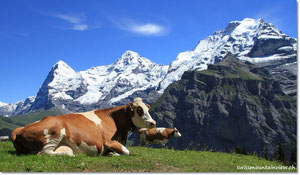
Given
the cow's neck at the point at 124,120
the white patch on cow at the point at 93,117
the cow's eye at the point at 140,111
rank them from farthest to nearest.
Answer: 1. the cow's neck at the point at 124,120
2. the cow's eye at the point at 140,111
3. the white patch on cow at the point at 93,117

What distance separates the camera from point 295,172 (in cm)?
1396

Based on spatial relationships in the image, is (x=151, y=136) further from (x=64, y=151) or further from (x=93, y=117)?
(x=64, y=151)

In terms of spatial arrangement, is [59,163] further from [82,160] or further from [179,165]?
[179,165]

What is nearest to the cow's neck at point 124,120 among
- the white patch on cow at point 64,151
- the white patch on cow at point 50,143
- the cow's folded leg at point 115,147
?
the cow's folded leg at point 115,147

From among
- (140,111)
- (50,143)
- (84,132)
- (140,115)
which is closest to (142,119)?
(140,115)

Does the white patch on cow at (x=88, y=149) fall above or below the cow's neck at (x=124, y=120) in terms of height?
below

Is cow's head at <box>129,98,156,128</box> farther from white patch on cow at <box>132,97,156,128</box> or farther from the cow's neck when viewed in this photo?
the cow's neck

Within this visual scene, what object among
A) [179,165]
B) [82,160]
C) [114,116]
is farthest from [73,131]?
[179,165]

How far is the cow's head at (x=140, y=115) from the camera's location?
16016mm

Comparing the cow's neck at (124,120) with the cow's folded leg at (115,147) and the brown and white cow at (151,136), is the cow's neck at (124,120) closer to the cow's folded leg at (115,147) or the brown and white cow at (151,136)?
the cow's folded leg at (115,147)

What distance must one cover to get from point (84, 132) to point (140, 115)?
2904 millimetres

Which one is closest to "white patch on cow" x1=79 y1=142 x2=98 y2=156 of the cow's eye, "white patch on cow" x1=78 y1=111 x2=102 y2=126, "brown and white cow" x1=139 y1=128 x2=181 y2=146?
"white patch on cow" x1=78 y1=111 x2=102 y2=126

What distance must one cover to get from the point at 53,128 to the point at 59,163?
1804mm

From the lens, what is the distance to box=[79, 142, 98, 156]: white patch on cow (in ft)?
47.2
